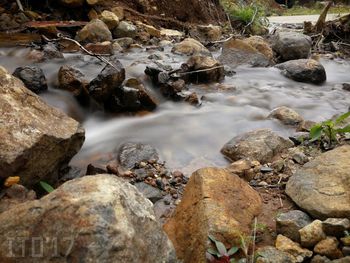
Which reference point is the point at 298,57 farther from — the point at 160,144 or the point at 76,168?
the point at 76,168

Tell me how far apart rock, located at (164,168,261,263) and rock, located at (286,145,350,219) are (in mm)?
293

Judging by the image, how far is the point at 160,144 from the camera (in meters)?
3.83

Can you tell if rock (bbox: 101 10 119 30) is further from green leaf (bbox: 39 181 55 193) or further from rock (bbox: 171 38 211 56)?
green leaf (bbox: 39 181 55 193)

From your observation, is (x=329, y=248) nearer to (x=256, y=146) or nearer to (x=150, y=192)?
(x=150, y=192)

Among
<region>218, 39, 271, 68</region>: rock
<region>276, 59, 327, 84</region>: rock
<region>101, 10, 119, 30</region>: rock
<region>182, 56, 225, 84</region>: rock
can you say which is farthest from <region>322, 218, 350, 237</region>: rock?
<region>101, 10, 119, 30</region>: rock

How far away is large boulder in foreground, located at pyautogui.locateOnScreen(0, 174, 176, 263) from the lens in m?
1.45

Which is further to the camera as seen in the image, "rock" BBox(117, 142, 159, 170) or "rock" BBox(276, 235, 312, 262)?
"rock" BBox(117, 142, 159, 170)

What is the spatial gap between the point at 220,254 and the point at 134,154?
1736 millimetres

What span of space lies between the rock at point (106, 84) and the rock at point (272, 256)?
2941 millimetres

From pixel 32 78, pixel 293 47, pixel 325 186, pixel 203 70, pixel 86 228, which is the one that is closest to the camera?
pixel 86 228

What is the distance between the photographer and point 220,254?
191 cm

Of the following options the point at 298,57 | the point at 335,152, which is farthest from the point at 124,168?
the point at 298,57

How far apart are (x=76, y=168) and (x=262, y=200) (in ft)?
5.11

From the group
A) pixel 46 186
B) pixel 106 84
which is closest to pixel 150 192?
pixel 46 186
